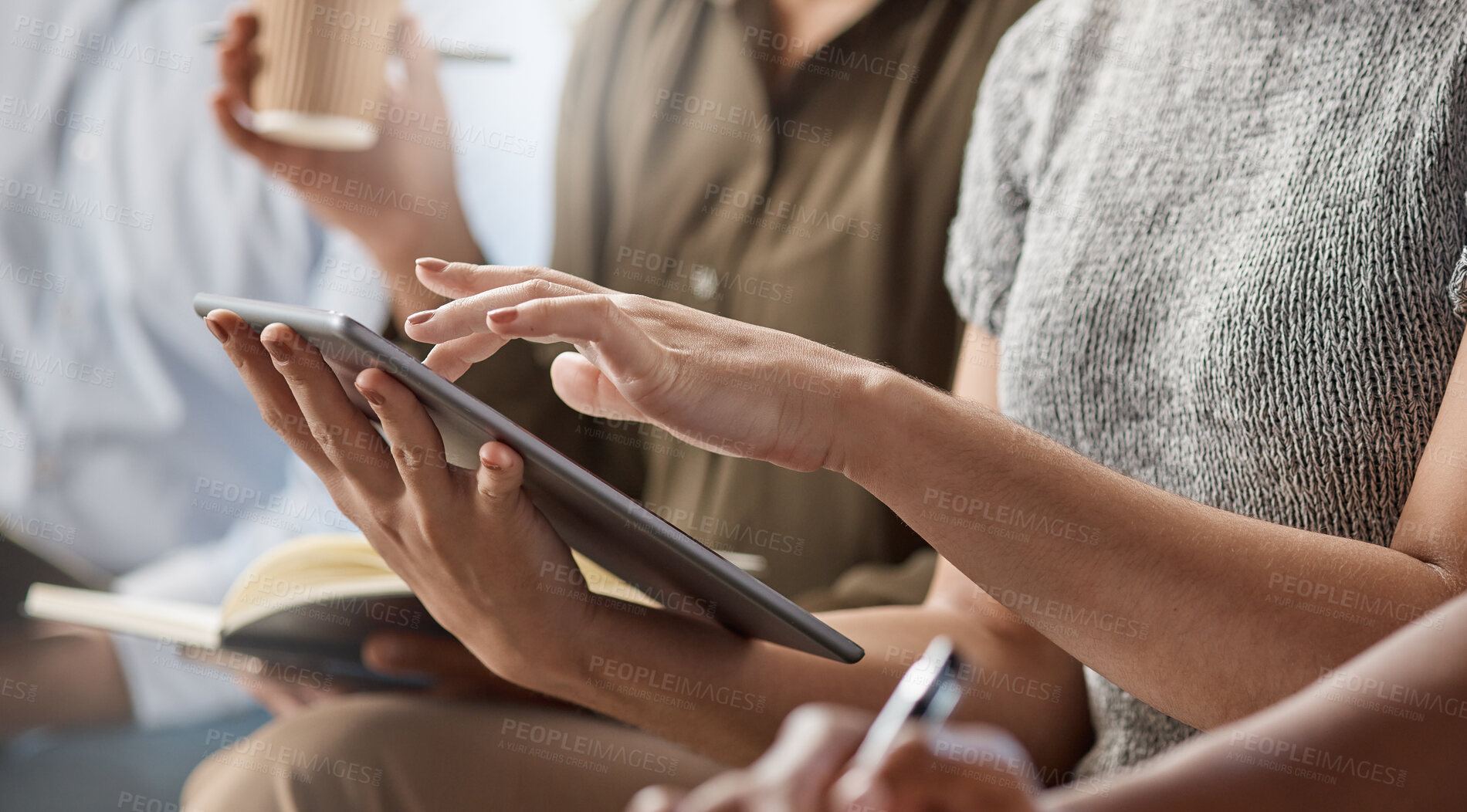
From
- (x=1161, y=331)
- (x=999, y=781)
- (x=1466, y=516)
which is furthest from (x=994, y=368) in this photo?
(x=999, y=781)

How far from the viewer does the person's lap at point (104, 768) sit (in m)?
0.77

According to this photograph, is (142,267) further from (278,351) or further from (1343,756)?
(1343,756)

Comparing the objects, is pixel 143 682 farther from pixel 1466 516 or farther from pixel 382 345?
pixel 1466 516

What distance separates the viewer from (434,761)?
0.60 meters

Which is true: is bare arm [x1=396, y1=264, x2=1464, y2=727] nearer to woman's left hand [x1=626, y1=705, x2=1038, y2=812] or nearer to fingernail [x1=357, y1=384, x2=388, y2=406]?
fingernail [x1=357, y1=384, x2=388, y2=406]

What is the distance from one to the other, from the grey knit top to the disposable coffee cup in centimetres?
56

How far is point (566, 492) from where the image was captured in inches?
17.2

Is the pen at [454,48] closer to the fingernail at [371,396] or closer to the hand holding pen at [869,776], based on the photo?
the fingernail at [371,396]

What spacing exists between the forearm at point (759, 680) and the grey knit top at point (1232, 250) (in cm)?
5

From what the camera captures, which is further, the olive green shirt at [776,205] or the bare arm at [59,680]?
the olive green shirt at [776,205]

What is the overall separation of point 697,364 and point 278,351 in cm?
18

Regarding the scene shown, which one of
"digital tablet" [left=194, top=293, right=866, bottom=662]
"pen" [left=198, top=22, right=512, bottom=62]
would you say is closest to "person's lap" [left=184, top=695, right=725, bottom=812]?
"digital tablet" [left=194, top=293, right=866, bottom=662]

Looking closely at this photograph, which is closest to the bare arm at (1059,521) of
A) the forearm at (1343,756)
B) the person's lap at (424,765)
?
the forearm at (1343,756)

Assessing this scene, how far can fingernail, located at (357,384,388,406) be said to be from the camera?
0.41m
